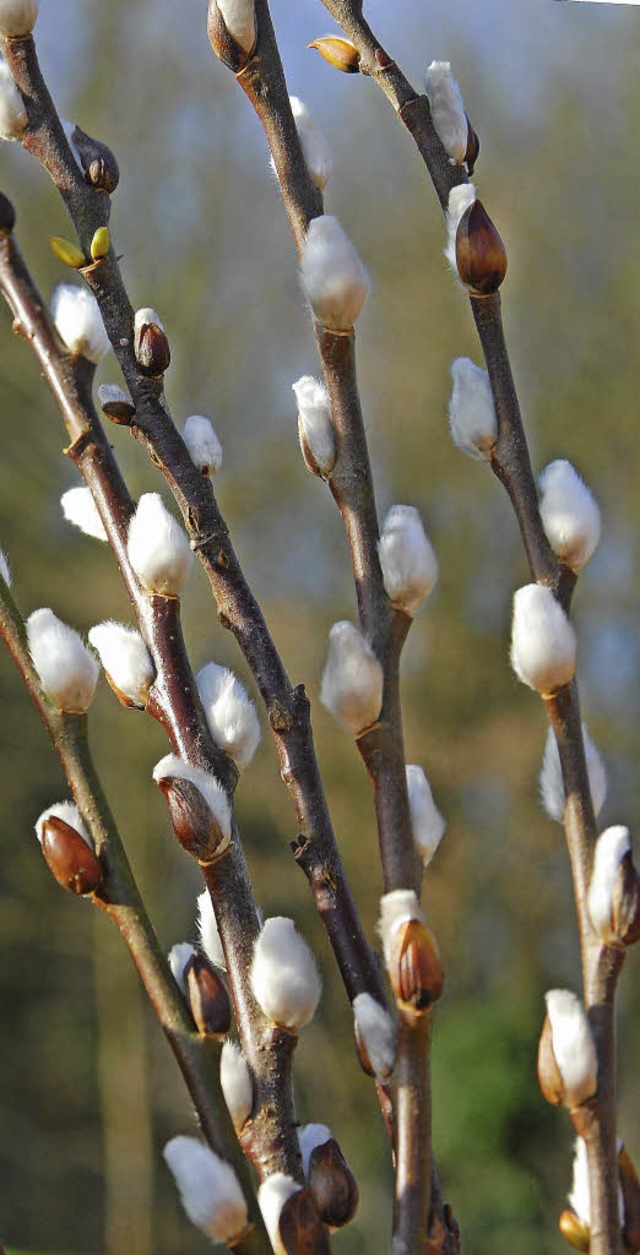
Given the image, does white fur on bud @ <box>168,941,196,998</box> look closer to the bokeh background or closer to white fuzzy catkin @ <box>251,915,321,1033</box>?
white fuzzy catkin @ <box>251,915,321,1033</box>

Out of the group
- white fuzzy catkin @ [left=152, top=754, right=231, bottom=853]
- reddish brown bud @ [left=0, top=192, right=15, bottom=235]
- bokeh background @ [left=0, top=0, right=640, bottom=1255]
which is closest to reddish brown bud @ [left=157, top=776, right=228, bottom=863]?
white fuzzy catkin @ [left=152, top=754, right=231, bottom=853]

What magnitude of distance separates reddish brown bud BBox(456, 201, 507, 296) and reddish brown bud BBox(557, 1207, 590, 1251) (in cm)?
15

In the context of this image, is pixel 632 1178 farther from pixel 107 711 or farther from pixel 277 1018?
pixel 107 711

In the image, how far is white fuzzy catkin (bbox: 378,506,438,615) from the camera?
207 mm

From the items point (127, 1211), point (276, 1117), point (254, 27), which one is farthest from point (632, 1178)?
point (127, 1211)

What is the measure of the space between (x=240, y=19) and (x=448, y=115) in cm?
4

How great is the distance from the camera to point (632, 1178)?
211mm

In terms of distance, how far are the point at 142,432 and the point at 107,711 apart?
1.54 m

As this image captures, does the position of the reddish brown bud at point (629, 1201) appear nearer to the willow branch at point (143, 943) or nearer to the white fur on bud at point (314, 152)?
the willow branch at point (143, 943)

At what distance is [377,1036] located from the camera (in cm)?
19

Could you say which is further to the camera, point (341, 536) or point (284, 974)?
point (341, 536)

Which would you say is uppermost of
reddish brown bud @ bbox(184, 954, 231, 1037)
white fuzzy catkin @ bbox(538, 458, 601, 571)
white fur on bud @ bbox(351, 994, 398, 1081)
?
white fuzzy catkin @ bbox(538, 458, 601, 571)

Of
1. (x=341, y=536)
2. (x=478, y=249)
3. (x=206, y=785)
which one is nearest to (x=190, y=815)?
(x=206, y=785)

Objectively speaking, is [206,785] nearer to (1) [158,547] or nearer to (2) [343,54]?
(1) [158,547]
